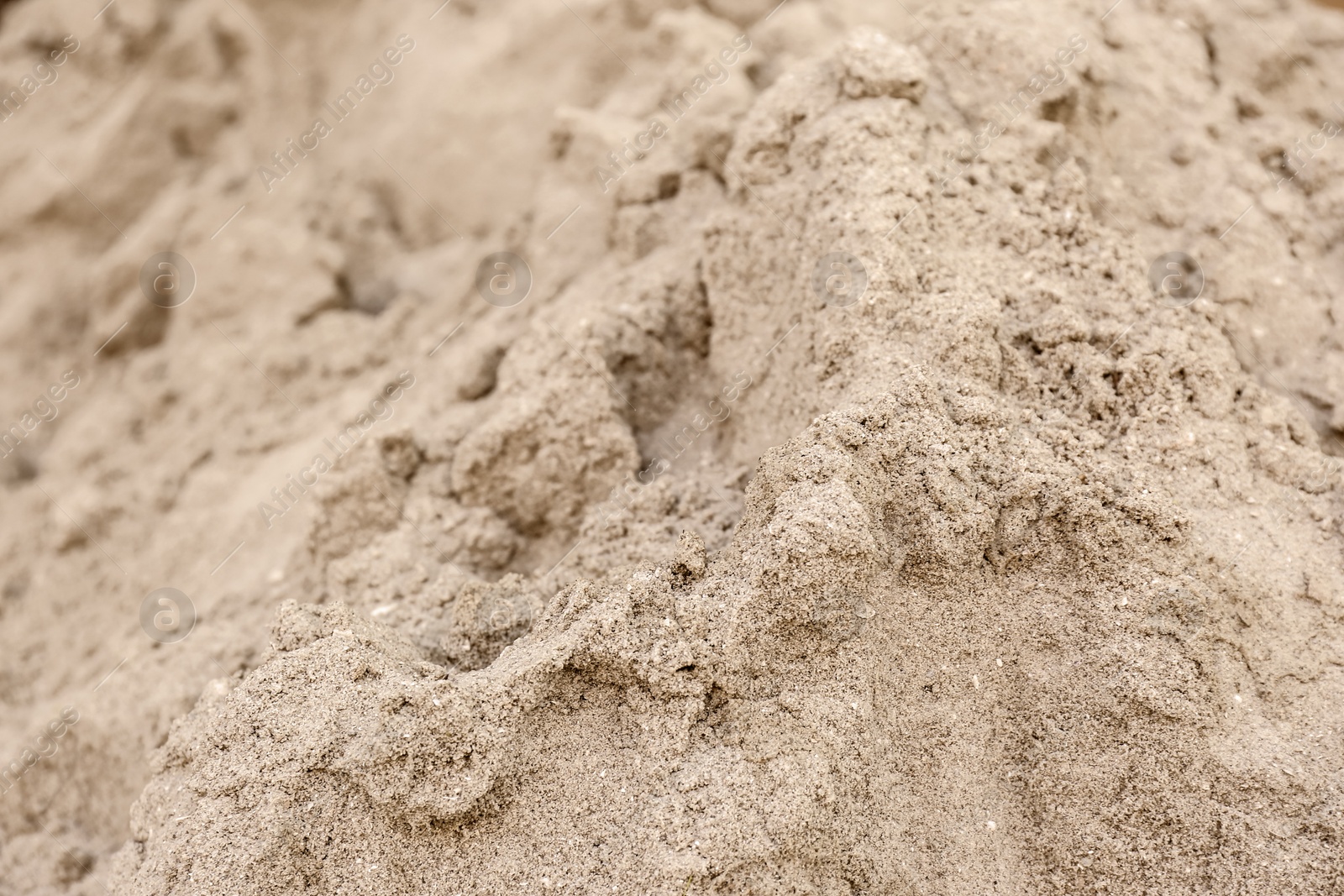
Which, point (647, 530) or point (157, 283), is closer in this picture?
point (647, 530)

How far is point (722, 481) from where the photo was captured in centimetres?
204

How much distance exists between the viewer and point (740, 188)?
7.43 ft

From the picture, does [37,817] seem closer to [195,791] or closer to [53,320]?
[195,791]

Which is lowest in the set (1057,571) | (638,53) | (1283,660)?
(1283,660)

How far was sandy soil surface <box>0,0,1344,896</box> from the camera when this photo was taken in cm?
162

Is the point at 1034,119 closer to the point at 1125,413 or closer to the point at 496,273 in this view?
the point at 1125,413

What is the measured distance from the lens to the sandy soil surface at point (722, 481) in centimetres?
162

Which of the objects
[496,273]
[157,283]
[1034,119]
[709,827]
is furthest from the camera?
[157,283]

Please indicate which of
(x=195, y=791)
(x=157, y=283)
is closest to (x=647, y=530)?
(x=195, y=791)

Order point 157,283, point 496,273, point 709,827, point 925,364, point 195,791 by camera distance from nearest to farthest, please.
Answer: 1. point 709,827
2. point 195,791
3. point 925,364
4. point 496,273
5. point 157,283

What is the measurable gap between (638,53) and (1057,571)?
2169mm

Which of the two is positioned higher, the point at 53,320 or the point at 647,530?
the point at 53,320

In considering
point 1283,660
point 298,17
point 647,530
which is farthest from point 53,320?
point 1283,660

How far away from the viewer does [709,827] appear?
59.4 inches
